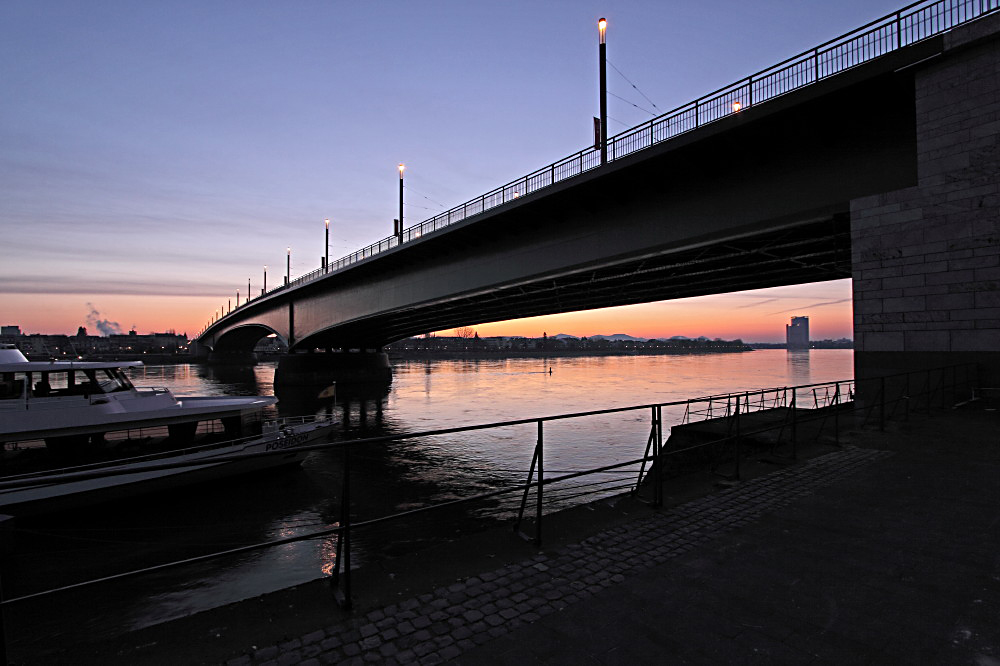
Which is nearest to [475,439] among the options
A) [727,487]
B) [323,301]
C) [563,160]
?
[563,160]

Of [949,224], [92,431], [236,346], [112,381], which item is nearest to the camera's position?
[949,224]

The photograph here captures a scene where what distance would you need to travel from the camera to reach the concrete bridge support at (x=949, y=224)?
40.2ft

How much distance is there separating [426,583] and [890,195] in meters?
15.6

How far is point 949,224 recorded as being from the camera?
1263cm

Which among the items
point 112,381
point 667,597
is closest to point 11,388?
point 112,381

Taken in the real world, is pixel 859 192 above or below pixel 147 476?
above

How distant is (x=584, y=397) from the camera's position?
4572 cm

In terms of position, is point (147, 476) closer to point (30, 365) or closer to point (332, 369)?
point (30, 365)

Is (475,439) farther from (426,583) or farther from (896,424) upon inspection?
(426,583)

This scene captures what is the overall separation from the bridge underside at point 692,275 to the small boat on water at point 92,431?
1567cm

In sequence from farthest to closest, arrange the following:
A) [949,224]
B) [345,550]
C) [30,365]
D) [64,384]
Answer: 1. [64,384]
2. [30,365]
3. [949,224]
4. [345,550]

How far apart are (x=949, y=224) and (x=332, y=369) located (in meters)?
53.5

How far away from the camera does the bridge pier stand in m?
52.5

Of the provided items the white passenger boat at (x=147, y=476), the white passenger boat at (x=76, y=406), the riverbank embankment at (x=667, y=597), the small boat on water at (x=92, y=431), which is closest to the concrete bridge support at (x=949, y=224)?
the riverbank embankment at (x=667, y=597)
